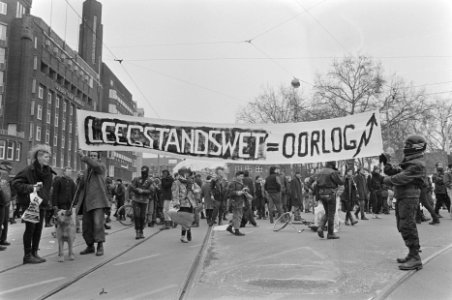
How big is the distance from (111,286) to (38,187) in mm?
2451

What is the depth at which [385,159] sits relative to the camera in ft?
22.9

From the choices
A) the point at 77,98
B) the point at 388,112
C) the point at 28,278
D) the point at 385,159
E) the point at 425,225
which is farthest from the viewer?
the point at 77,98

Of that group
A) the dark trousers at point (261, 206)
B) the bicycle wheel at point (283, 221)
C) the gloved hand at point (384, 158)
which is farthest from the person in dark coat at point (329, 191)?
the dark trousers at point (261, 206)

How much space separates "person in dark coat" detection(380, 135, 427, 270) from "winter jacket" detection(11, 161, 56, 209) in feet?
18.1

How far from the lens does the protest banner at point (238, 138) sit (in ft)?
22.7

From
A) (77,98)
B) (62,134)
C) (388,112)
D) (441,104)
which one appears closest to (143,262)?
(388,112)

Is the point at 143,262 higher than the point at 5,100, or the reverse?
the point at 5,100

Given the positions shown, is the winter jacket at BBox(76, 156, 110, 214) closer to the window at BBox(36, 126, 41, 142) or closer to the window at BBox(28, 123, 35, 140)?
the window at BBox(28, 123, 35, 140)

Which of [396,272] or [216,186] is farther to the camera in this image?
[216,186]

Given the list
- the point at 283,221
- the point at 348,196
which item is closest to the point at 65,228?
the point at 283,221

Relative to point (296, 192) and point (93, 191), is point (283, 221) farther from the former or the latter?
point (93, 191)

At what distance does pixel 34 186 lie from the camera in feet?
22.7

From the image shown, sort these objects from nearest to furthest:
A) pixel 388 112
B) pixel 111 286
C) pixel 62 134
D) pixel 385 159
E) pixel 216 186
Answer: pixel 111 286
pixel 385 159
pixel 216 186
pixel 388 112
pixel 62 134

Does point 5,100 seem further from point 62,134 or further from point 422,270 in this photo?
point 422,270
